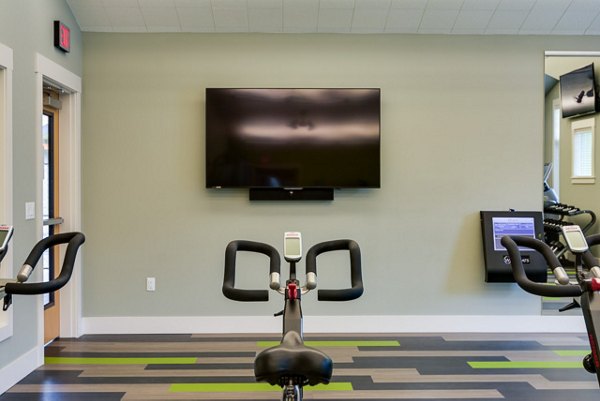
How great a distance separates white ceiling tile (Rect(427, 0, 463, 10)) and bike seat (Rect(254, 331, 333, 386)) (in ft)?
12.2

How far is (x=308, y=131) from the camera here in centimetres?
464

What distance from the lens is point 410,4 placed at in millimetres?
4457

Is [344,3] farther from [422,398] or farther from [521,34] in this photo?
[422,398]

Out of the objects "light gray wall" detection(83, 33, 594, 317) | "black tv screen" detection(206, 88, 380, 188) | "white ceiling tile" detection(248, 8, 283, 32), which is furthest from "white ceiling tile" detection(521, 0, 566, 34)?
"white ceiling tile" detection(248, 8, 283, 32)

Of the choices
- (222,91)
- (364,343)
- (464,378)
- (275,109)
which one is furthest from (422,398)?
(222,91)

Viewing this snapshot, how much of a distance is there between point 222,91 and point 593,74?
4.08m

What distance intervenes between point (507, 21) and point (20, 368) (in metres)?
4.53

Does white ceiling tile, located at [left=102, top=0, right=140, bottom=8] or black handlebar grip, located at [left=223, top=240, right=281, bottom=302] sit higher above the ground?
white ceiling tile, located at [left=102, top=0, right=140, bottom=8]

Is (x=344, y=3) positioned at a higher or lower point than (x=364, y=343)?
higher

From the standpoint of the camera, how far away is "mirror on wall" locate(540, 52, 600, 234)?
612 cm

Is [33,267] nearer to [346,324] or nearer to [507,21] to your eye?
[346,324]

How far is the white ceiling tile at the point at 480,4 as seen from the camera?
4.44 meters

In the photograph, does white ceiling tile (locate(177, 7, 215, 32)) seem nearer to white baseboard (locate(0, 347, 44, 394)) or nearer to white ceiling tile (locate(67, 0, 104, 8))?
white ceiling tile (locate(67, 0, 104, 8))

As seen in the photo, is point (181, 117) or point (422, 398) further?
point (181, 117)
